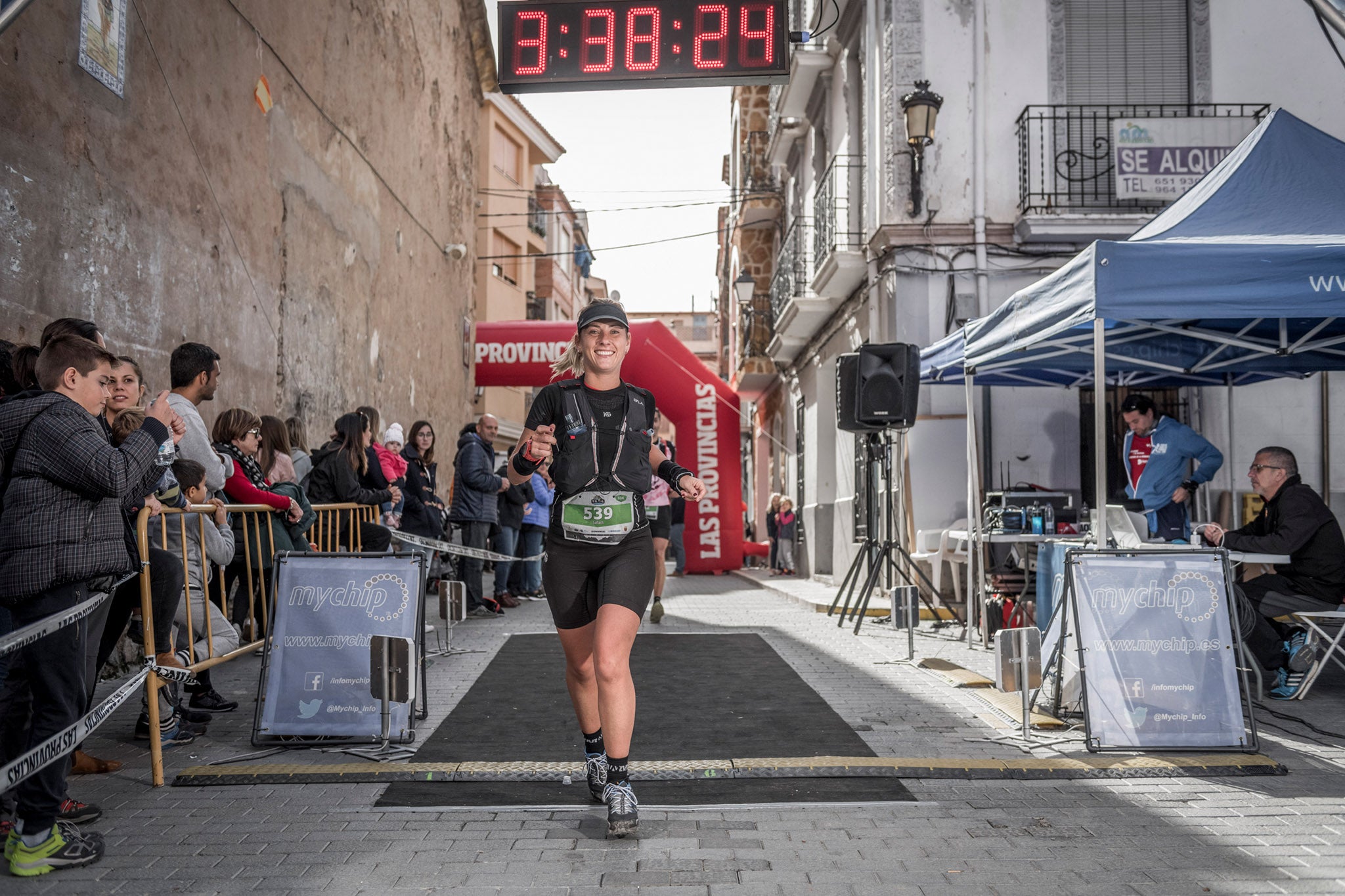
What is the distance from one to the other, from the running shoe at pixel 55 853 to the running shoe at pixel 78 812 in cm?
32

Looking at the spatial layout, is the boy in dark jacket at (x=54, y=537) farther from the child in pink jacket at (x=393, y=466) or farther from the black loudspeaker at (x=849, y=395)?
Result: the black loudspeaker at (x=849, y=395)

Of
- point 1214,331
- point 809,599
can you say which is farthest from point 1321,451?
point 809,599

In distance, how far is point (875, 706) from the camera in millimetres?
6633

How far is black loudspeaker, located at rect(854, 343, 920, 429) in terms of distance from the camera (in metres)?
10.4

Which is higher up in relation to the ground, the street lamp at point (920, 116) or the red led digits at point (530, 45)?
the street lamp at point (920, 116)

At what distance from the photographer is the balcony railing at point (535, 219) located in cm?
3900

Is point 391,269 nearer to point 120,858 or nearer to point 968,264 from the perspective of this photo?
point 968,264

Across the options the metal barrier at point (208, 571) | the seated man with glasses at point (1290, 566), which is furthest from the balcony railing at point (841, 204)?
the metal barrier at point (208, 571)

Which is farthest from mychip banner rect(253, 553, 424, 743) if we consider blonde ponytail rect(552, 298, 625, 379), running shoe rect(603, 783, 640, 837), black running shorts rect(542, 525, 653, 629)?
running shoe rect(603, 783, 640, 837)

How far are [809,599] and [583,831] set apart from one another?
32.1 feet

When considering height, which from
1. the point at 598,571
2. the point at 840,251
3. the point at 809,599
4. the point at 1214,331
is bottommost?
the point at 809,599

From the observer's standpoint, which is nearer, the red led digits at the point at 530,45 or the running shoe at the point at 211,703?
the running shoe at the point at 211,703

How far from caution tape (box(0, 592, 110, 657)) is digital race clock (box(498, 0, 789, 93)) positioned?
20.4ft

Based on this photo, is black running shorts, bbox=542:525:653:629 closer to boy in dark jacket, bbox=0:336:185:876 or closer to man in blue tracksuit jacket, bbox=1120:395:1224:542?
boy in dark jacket, bbox=0:336:185:876
